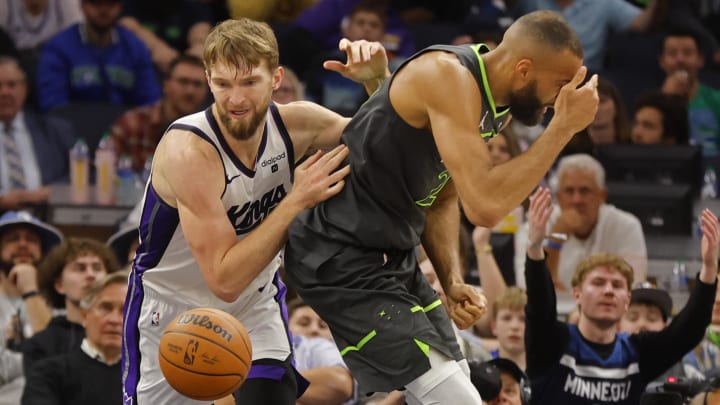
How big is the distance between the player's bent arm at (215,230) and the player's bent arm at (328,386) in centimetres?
173

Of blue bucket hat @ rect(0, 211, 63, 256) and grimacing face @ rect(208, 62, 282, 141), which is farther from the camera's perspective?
blue bucket hat @ rect(0, 211, 63, 256)

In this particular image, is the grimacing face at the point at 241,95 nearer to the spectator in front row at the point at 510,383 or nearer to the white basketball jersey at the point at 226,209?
the white basketball jersey at the point at 226,209

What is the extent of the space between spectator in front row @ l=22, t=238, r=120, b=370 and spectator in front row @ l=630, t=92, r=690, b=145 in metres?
3.71

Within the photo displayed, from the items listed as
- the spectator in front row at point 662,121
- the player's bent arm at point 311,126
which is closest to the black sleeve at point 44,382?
the player's bent arm at point 311,126

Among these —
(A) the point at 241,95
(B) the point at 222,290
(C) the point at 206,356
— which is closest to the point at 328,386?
(C) the point at 206,356

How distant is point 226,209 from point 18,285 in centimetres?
357

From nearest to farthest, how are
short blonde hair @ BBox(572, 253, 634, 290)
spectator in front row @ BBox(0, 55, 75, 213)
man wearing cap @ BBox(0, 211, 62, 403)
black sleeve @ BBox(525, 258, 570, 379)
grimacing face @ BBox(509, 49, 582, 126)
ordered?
1. grimacing face @ BBox(509, 49, 582, 126)
2. black sleeve @ BBox(525, 258, 570, 379)
3. short blonde hair @ BBox(572, 253, 634, 290)
4. man wearing cap @ BBox(0, 211, 62, 403)
5. spectator in front row @ BBox(0, 55, 75, 213)

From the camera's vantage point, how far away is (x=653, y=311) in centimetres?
720

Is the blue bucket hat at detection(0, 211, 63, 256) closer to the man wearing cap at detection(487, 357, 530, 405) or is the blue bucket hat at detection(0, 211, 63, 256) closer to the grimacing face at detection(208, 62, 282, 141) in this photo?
the man wearing cap at detection(487, 357, 530, 405)

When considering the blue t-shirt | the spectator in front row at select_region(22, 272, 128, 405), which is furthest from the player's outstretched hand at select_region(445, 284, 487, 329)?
the blue t-shirt

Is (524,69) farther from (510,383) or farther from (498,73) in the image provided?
(510,383)

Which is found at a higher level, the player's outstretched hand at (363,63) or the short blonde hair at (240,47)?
the short blonde hair at (240,47)

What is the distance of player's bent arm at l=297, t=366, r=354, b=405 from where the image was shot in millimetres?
6387

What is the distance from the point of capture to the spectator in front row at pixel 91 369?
678cm
